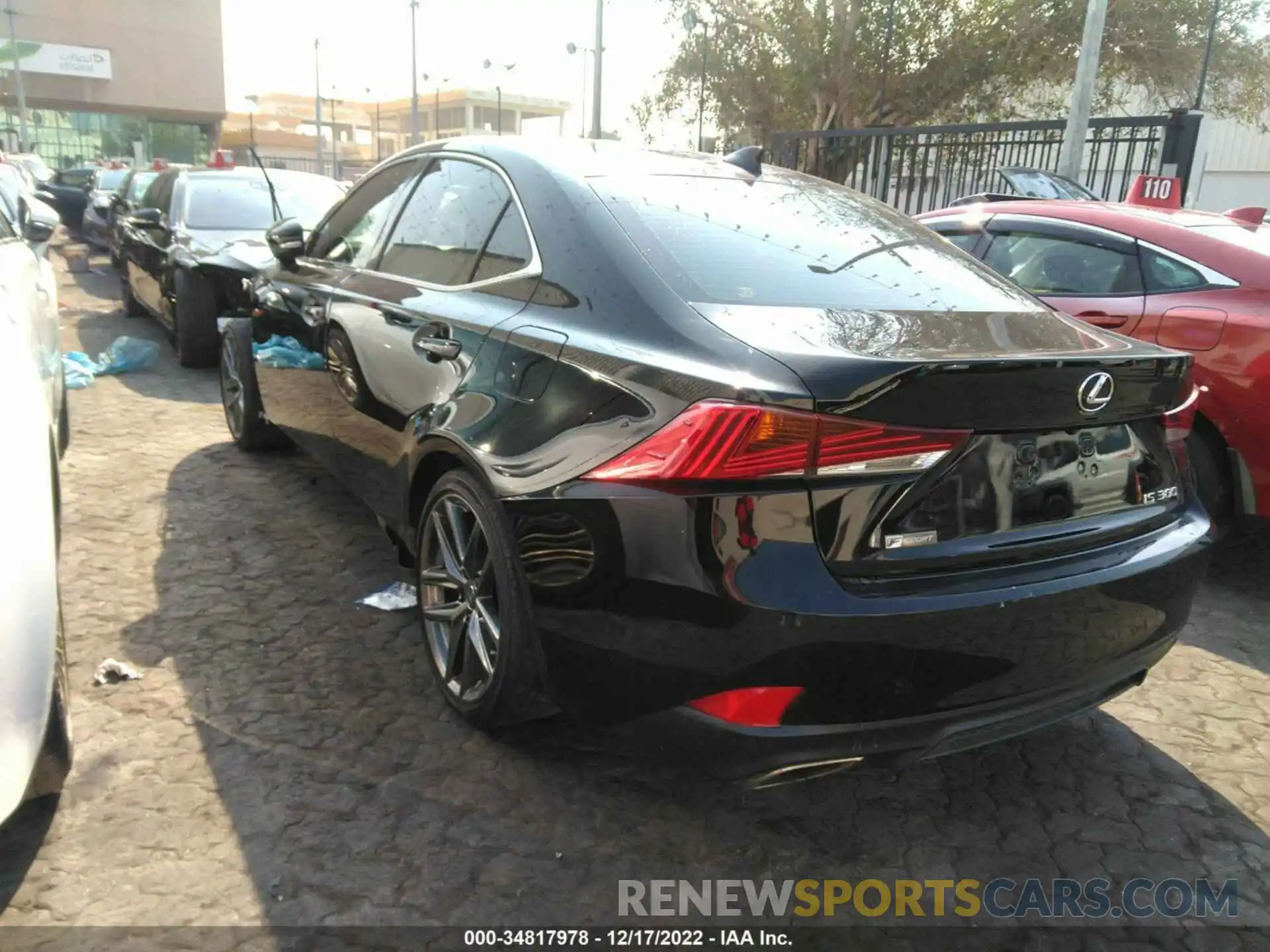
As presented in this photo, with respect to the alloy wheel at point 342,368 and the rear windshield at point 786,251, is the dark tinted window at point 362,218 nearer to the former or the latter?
the alloy wheel at point 342,368

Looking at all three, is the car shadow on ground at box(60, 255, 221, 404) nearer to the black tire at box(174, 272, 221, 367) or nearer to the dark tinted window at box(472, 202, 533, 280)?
the black tire at box(174, 272, 221, 367)

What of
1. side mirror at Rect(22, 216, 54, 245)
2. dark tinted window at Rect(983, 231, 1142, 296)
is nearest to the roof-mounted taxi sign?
dark tinted window at Rect(983, 231, 1142, 296)

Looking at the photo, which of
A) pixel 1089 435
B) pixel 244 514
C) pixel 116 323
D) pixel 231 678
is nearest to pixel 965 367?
pixel 1089 435

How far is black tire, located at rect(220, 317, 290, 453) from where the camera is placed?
5270 mm

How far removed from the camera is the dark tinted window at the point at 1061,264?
14.9 feet

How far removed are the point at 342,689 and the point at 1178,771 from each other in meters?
2.48

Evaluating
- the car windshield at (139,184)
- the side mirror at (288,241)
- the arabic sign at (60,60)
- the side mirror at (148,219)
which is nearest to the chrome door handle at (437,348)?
the side mirror at (288,241)

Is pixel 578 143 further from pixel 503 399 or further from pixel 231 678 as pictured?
pixel 231 678

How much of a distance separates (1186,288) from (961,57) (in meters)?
20.4

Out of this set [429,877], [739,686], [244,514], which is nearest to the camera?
[739,686]

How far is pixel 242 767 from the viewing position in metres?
2.65

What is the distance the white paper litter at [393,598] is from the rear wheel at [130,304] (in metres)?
7.79

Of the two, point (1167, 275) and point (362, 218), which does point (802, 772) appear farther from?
point (1167, 275)

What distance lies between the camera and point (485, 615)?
8.79 ft
